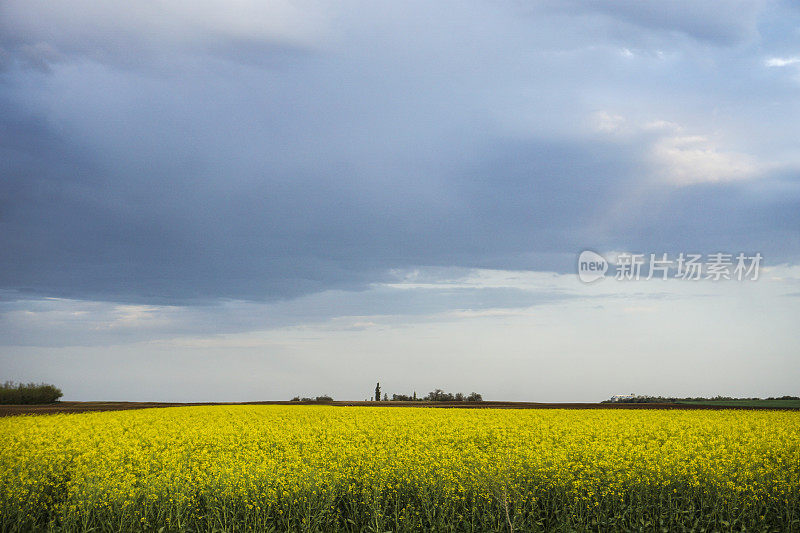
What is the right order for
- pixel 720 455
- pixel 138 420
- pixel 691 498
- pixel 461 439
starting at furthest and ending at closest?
pixel 138 420 < pixel 461 439 < pixel 720 455 < pixel 691 498

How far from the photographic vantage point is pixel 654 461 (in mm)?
15336

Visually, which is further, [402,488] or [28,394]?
[28,394]

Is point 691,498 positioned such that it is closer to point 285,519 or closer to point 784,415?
point 285,519

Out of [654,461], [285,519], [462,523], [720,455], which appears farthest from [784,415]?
[285,519]

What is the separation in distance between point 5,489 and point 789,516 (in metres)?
18.5

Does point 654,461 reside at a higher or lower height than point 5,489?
higher

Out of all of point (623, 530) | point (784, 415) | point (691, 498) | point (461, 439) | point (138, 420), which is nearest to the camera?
point (623, 530)

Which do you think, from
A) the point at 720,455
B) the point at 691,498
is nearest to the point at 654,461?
the point at 691,498

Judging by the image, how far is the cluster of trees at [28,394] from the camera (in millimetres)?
46750

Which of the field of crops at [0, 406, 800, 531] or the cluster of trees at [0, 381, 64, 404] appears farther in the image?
the cluster of trees at [0, 381, 64, 404]

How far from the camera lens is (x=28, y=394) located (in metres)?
47.4

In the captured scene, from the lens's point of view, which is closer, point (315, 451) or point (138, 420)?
point (315, 451)

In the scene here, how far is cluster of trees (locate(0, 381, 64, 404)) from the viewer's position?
Result: 4675 centimetres

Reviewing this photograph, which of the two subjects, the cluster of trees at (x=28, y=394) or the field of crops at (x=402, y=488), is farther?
the cluster of trees at (x=28, y=394)
